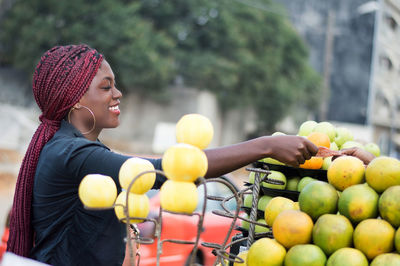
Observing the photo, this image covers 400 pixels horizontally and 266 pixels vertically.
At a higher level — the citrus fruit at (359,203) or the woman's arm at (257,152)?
the woman's arm at (257,152)

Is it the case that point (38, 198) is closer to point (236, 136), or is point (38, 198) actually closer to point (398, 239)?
point (398, 239)

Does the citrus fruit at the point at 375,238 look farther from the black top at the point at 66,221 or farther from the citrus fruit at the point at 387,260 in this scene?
the black top at the point at 66,221

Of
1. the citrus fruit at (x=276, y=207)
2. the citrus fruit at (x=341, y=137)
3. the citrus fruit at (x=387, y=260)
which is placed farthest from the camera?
the citrus fruit at (x=341, y=137)

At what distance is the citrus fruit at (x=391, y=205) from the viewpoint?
148cm

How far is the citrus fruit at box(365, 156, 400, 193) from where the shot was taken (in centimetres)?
157

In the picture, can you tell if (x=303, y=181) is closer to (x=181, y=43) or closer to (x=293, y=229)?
(x=293, y=229)

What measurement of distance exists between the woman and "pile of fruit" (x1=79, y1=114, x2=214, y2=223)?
225 millimetres

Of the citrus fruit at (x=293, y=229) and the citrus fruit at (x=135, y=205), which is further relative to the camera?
the citrus fruit at (x=293, y=229)

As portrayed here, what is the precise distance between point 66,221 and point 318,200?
3.16 feet

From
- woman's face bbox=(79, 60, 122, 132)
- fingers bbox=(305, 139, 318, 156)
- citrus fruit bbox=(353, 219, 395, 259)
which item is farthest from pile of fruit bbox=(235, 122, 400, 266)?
woman's face bbox=(79, 60, 122, 132)

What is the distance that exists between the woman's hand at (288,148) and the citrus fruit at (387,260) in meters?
0.42

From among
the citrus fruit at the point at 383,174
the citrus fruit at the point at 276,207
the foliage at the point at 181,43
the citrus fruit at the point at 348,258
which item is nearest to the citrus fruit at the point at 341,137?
the citrus fruit at the point at 276,207

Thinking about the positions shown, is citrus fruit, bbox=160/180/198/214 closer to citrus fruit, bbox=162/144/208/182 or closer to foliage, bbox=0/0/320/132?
citrus fruit, bbox=162/144/208/182

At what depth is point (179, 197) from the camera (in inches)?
47.4
